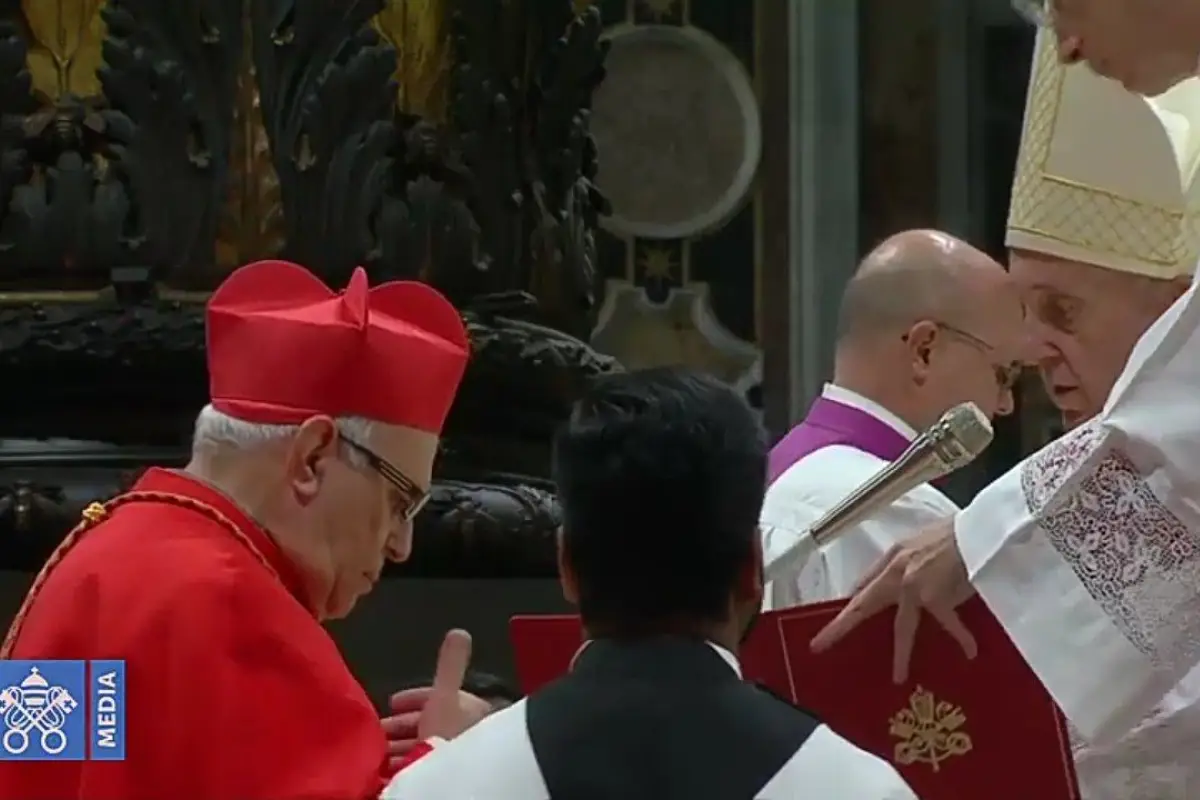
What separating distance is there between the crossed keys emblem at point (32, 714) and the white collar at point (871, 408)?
6.37ft

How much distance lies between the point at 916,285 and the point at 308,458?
1.77 m

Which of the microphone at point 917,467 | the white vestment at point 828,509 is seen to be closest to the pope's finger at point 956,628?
the microphone at point 917,467

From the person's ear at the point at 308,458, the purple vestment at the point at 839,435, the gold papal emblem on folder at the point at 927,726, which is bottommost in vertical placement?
the purple vestment at the point at 839,435

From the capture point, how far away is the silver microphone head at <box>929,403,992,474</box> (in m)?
2.86

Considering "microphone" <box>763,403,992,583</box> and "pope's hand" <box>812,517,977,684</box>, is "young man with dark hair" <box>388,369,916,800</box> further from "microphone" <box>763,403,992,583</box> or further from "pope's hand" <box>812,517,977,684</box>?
"microphone" <box>763,403,992,583</box>

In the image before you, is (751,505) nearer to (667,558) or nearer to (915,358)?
(667,558)

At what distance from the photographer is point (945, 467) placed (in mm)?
2904

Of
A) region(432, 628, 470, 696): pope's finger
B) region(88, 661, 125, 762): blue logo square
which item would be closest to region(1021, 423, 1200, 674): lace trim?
region(432, 628, 470, 696): pope's finger

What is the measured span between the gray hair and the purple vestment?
146cm

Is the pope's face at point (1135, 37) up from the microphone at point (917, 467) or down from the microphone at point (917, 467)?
up

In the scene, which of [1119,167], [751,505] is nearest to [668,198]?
[1119,167]

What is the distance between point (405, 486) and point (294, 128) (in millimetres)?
1437

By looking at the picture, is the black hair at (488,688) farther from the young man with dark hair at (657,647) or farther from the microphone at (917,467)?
the young man with dark hair at (657,647)

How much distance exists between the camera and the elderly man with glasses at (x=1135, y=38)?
9.52 ft
